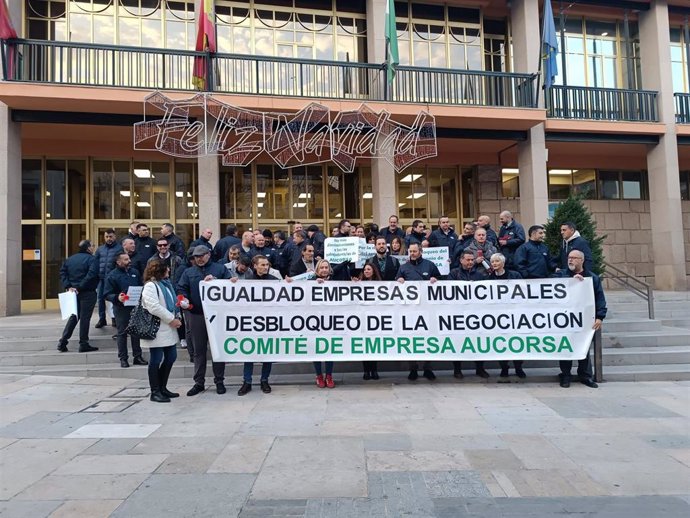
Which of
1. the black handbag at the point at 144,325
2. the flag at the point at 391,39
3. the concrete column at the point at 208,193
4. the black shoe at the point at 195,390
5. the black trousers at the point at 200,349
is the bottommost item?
the black shoe at the point at 195,390

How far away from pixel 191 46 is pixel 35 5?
4457 millimetres

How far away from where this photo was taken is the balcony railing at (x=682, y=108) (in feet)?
56.3

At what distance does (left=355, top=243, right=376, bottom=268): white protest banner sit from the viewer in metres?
7.73

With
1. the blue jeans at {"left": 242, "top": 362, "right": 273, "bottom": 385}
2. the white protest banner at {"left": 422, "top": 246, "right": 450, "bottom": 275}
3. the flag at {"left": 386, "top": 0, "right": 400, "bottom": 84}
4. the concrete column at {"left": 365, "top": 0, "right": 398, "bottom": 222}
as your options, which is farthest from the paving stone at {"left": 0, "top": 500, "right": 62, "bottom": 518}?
the flag at {"left": 386, "top": 0, "right": 400, "bottom": 84}

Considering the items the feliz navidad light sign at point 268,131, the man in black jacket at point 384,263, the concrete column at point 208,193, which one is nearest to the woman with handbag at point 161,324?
the man in black jacket at point 384,263

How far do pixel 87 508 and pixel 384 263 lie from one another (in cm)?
534

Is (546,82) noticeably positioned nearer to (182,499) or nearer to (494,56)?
(494,56)

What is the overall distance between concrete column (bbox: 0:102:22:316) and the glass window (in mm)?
2268

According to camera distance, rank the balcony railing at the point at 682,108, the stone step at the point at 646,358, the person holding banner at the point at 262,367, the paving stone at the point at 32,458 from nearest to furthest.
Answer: the paving stone at the point at 32,458, the person holding banner at the point at 262,367, the stone step at the point at 646,358, the balcony railing at the point at 682,108

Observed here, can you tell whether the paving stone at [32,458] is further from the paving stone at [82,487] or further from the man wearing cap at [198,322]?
the man wearing cap at [198,322]

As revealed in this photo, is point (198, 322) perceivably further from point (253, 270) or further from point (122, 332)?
point (122, 332)

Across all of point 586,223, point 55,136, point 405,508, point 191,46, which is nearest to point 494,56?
point 586,223

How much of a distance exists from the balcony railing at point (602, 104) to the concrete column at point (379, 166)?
5914 mm

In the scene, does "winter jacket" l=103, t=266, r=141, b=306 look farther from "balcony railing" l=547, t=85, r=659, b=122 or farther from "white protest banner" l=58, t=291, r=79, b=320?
"balcony railing" l=547, t=85, r=659, b=122
